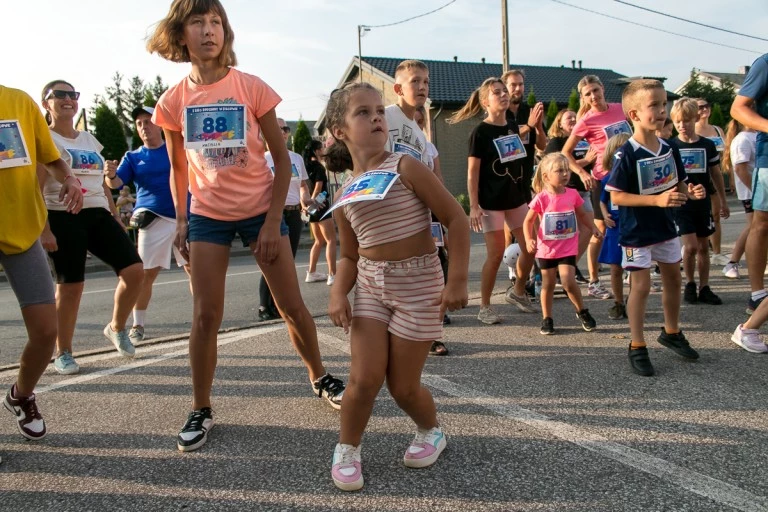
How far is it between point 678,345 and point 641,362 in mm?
380

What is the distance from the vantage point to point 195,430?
313 cm

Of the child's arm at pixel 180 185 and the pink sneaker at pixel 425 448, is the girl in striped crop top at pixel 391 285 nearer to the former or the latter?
the pink sneaker at pixel 425 448

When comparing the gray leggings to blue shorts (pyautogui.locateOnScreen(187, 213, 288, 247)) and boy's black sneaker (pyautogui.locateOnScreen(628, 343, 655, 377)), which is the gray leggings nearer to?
blue shorts (pyautogui.locateOnScreen(187, 213, 288, 247))

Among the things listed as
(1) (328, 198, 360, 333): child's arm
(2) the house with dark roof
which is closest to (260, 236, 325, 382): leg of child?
(1) (328, 198, 360, 333): child's arm

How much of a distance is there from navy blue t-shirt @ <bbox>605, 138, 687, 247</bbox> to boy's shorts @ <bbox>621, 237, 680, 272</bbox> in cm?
3

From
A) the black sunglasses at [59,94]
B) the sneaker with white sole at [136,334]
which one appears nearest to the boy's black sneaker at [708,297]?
the sneaker with white sole at [136,334]

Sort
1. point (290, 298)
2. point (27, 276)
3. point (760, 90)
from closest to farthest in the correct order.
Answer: point (27, 276)
point (290, 298)
point (760, 90)

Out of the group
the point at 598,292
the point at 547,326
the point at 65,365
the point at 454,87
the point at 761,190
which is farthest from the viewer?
the point at 454,87

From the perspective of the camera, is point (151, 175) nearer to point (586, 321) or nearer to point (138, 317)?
point (138, 317)

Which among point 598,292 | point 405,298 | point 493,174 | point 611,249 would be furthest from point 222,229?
point 598,292

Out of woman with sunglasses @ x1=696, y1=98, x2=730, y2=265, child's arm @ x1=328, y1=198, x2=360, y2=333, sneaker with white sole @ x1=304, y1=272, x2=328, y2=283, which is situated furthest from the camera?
sneaker with white sole @ x1=304, y1=272, x2=328, y2=283

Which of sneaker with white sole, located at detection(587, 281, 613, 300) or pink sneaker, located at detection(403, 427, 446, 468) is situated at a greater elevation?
pink sneaker, located at detection(403, 427, 446, 468)

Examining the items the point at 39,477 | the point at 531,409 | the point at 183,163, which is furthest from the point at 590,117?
the point at 39,477

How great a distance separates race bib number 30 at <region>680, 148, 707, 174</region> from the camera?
614cm
